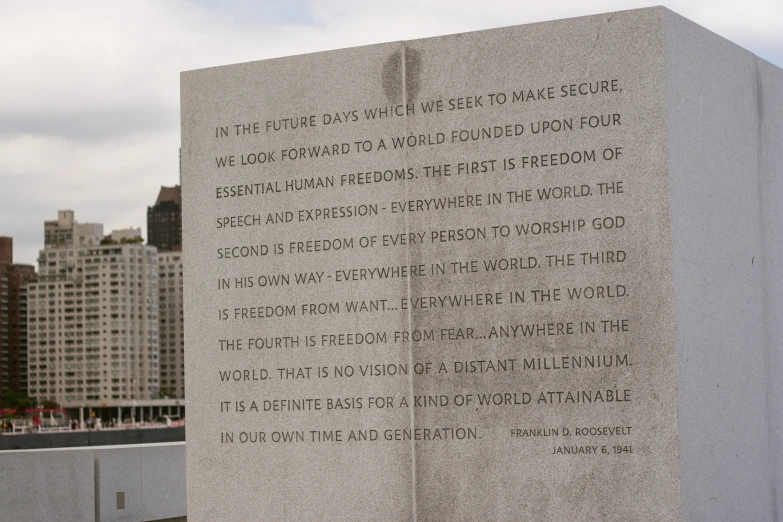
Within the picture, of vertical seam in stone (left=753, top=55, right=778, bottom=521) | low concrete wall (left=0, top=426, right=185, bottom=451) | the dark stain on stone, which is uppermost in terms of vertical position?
the dark stain on stone

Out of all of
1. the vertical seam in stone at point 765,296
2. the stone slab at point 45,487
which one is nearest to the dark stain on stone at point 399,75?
the vertical seam in stone at point 765,296

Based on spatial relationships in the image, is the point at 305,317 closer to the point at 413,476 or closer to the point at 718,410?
the point at 413,476

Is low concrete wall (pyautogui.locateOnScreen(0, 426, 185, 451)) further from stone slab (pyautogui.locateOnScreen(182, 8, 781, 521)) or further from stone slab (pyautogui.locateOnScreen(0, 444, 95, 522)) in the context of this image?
stone slab (pyautogui.locateOnScreen(182, 8, 781, 521))

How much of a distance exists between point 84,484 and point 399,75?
859cm

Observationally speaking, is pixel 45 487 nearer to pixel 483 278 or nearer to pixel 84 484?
pixel 84 484

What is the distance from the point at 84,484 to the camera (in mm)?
16734

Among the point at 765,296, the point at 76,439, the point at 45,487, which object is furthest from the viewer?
the point at 76,439

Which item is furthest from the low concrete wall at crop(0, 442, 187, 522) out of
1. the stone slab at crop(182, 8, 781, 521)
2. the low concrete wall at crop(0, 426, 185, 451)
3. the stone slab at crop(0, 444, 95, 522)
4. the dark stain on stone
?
the low concrete wall at crop(0, 426, 185, 451)

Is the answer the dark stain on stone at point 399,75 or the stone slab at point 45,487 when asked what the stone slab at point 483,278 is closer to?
the dark stain on stone at point 399,75

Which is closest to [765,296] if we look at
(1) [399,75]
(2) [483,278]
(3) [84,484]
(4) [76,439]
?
(2) [483,278]

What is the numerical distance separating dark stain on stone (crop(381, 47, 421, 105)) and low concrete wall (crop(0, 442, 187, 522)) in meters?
8.07

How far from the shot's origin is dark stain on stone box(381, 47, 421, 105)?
11.5m

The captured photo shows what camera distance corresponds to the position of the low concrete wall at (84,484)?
1658 cm

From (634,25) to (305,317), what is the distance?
4322 mm
